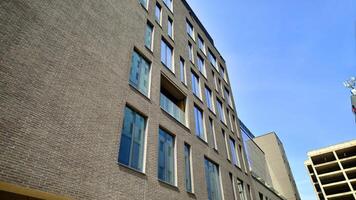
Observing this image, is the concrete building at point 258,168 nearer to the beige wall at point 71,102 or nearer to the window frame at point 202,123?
the window frame at point 202,123

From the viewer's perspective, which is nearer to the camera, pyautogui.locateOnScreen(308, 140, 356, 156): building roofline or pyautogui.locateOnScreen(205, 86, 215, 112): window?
pyautogui.locateOnScreen(205, 86, 215, 112): window

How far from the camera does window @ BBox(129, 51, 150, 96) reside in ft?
41.3

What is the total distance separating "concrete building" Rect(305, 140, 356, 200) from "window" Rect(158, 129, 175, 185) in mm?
47921

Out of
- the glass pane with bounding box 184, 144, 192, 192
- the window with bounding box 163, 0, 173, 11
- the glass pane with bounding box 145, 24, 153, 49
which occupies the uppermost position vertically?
the window with bounding box 163, 0, 173, 11

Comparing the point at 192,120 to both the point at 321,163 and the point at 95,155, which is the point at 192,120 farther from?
the point at 321,163

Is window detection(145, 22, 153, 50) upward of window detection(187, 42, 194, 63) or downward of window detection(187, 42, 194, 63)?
downward

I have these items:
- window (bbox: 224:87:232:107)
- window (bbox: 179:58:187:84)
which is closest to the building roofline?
window (bbox: 224:87:232:107)

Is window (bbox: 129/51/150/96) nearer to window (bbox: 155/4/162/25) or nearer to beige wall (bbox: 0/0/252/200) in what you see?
beige wall (bbox: 0/0/252/200)

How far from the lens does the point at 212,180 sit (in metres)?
16.0

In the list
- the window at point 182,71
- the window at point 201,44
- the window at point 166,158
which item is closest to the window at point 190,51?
the window at point 182,71

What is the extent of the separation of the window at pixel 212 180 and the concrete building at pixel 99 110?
3.1 inches

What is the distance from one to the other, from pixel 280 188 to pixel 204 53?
3219 centimetres

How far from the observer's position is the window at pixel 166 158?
38.1ft

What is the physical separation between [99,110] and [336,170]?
5769cm
